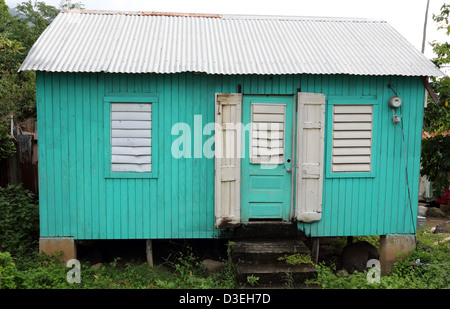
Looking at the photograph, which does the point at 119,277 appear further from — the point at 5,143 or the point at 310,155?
the point at 5,143

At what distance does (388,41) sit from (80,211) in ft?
20.9

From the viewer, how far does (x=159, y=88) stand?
6469mm

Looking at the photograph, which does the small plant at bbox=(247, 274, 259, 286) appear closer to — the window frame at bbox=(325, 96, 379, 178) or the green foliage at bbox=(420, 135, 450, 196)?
the window frame at bbox=(325, 96, 379, 178)

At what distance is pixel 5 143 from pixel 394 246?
305 inches

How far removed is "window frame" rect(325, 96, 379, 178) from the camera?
665cm

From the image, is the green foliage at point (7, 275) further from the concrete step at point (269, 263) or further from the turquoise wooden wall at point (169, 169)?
the concrete step at point (269, 263)

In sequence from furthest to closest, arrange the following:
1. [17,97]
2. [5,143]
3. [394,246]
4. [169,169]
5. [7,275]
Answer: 1. [17,97]
2. [5,143]
3. [394,246]
4. [169,169]
5. [7,275]

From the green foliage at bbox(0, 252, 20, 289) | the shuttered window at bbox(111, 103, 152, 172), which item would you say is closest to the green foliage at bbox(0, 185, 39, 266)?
the green foliage at bbox(0, 252, 20, 289)

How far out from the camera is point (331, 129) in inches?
263

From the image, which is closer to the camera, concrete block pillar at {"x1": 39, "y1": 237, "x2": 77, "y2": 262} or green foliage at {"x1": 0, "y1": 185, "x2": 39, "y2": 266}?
concrete block pillar at {"x1": 39, "y1": 237, "x2": 77, "y2": 262}

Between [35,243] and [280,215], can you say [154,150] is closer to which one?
[280,215]

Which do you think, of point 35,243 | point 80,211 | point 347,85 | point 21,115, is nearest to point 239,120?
point 347,85

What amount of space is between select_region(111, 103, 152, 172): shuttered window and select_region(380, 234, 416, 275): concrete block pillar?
4330 millimetres

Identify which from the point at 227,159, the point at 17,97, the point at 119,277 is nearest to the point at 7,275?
the point at 119,277
